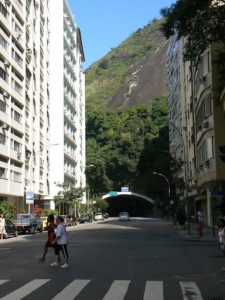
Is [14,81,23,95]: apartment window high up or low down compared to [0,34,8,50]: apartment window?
down

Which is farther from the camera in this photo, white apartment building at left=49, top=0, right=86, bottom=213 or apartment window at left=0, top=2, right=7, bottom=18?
white apartment building at left=49, top=0, right=86, bottom=213

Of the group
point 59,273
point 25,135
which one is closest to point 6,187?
point 25,135

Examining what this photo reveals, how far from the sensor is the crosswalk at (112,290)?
10833 mm

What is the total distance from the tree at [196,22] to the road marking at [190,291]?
14.1 meters

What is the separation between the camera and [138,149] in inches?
5054

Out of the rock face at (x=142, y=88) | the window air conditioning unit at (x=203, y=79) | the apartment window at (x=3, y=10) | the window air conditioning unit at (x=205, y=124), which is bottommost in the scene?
the window air conditioning unit at (x=205, y=124)

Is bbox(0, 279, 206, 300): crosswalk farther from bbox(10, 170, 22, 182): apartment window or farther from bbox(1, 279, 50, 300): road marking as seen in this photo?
bbox(10, 170, 22, 182): apartment window

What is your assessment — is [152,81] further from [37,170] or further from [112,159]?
[37,170]

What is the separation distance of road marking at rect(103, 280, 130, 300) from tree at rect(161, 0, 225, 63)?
14322 millimetres

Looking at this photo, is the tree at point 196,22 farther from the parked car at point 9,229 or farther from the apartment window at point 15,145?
the apartment window at point 15,145

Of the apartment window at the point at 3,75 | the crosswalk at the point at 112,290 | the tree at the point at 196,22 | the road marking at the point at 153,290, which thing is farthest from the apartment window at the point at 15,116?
the road marking at the point at 153,290

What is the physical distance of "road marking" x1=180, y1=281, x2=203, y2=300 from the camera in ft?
35.9

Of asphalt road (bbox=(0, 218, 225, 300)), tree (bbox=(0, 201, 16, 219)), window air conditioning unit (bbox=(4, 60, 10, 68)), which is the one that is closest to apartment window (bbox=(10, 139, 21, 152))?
window air conditioning unit (bbox=(4, 60, 10, 68))

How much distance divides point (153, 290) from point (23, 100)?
53451 mm
